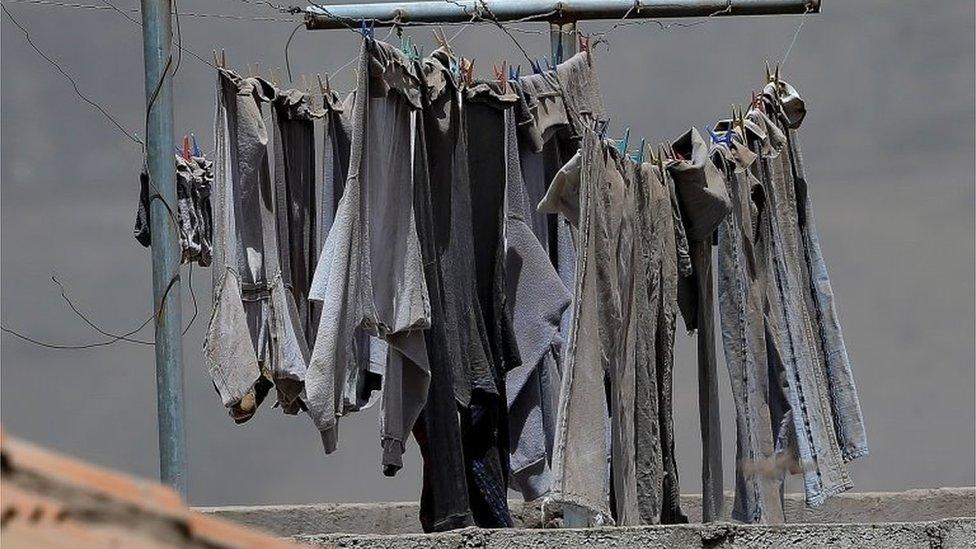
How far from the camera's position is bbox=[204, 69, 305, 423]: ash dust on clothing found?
203 inches

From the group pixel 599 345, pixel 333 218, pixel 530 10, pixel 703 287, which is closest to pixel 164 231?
pixel 333 218

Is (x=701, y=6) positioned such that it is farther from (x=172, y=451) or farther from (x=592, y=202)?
(x=172, y=451)

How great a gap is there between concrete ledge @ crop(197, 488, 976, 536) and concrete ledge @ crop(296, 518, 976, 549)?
2.26 meters

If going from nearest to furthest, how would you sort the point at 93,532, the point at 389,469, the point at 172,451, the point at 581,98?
the point at 93,532 → the point at 389,469 → the point at 172,451 → the point at 581,98

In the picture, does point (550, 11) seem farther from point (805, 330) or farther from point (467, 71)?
point (805, 330)

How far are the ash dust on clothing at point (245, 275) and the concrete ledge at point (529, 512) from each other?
1.71 m

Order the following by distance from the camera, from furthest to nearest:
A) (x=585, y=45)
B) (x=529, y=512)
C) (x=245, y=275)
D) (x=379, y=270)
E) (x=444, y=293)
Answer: (x=529, y=512)
(x=585, y=45)
(x=245, y=275)
(x=444, y=293)
(x=379, y=270)

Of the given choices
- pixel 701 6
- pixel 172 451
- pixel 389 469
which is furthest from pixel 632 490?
pixel 701 6

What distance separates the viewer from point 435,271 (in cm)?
509

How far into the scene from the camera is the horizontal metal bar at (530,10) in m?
5.95

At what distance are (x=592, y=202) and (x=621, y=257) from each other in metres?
0.30

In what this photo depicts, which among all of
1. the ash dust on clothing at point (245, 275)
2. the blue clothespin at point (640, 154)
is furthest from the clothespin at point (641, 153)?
the ash dust on clothing at point (245, 275)

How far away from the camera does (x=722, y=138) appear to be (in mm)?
6191

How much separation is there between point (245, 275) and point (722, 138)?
6.09 feet
